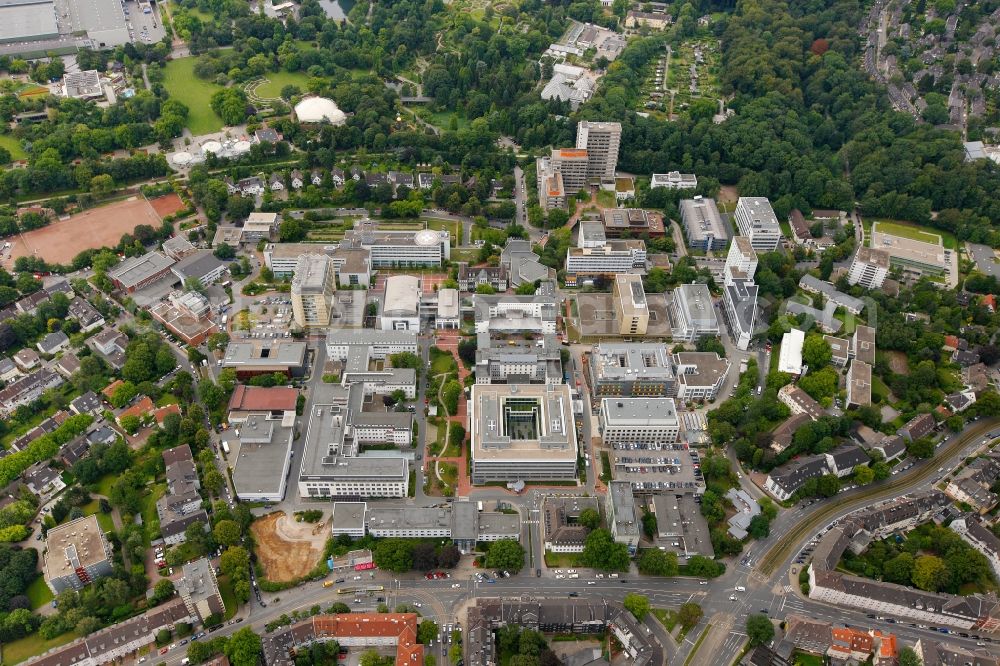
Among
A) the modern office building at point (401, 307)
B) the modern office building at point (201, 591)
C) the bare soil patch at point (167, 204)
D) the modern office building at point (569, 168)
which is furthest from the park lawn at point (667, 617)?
the bare soil patch at point (167, 204)

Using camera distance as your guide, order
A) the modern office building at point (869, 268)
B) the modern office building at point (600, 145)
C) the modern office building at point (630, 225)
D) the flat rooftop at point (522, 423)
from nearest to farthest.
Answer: the flat rooftop at point (522, 423), the modern office building at point (869, 268), the modern office building at point (630, 225), the modern office building at point (600, 145)

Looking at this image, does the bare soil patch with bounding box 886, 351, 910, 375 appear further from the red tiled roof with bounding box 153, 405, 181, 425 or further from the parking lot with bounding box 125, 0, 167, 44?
the parking lot with bounding box 125, 0, 167, 44

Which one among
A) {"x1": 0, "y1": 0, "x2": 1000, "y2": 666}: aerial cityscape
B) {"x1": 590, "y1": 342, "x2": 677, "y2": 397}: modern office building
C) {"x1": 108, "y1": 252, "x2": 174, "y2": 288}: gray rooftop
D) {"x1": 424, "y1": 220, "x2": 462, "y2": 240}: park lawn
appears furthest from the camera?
{"x1": 424, "y1": 220, "x2": 462, "y2": 240}: park lawn

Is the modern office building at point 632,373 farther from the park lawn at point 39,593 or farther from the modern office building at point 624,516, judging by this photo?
the park lawn at point 39,593

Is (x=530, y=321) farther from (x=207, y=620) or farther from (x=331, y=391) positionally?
(x=207, y=620)

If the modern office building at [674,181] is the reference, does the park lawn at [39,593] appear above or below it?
below

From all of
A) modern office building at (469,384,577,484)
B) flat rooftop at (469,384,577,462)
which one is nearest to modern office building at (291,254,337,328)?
flat rooftop at (469,384,577,462)

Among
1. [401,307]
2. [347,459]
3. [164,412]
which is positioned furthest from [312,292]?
[347,459]
